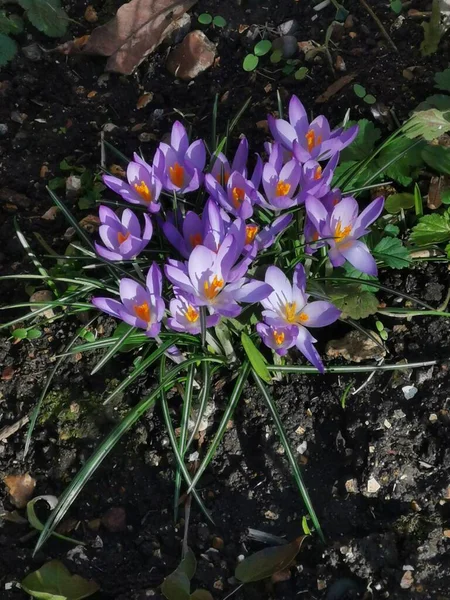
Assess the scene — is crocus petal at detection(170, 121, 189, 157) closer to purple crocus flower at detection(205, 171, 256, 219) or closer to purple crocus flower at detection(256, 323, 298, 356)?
purple crocus flower at detection(205, 171, 256, 219)

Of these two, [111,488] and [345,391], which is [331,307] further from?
[111,488]

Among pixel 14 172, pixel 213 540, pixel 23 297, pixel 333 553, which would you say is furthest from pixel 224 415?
pixel 14 172

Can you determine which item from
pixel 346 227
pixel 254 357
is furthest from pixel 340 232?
pixel 254 357

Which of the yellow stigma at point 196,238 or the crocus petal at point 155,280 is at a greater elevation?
the crocus petal at point 155,280

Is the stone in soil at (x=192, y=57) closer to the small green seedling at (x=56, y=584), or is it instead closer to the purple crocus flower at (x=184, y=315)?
the purple crocus flower at (x=184, y=315)

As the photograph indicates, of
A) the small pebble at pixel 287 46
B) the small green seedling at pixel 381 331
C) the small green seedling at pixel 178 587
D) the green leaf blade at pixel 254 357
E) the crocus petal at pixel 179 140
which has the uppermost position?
the crocus petal at pixel 179 140

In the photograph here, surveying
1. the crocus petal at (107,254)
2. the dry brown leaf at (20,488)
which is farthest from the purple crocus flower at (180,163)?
the dry brown leaf at (20,488)

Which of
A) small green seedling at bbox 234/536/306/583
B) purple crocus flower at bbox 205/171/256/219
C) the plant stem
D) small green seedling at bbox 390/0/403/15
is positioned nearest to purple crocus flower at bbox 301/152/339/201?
purple crocus flower at bbox 205/171/256/219
